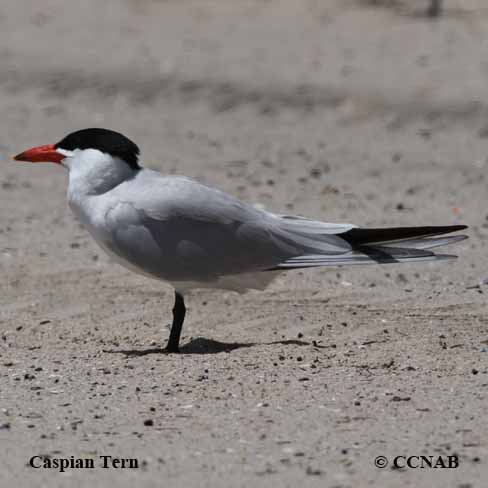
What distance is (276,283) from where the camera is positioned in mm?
7043

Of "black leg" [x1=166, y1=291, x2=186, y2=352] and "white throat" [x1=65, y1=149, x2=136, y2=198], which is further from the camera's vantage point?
"black leg" [x1=166, y1=291, x2=186, y2=352]

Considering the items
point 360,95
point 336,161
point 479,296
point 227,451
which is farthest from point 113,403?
point 360,95

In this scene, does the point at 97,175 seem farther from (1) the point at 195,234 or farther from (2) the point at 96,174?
(1) the point at 195,234

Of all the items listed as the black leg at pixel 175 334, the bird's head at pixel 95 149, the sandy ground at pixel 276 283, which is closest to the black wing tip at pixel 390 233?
the sandy ground at pixel 276 283

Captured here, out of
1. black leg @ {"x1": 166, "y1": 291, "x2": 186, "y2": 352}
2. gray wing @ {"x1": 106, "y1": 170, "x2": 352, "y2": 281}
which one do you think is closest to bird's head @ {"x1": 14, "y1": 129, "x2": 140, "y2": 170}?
gray wing @ {"x1": 106, "y1": 170, "x2": 352, "y2": 281}

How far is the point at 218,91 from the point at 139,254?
6.87 m

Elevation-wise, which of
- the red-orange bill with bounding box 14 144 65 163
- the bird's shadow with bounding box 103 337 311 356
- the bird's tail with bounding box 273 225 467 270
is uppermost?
the red-orange bill with bounding box 14 144 65 163

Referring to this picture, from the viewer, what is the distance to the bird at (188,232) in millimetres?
5602

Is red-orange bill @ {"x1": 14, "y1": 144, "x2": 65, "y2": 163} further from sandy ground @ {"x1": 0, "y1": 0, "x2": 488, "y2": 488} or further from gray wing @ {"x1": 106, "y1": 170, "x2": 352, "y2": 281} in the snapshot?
sandy ground @ {"x1": 0, "y1": 0, "x2": 488, "y2": 488}

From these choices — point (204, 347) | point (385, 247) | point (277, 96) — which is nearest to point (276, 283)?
point (204, 347)

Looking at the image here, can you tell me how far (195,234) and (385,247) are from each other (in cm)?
85

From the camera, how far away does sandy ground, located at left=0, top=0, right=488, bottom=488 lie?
441 cm

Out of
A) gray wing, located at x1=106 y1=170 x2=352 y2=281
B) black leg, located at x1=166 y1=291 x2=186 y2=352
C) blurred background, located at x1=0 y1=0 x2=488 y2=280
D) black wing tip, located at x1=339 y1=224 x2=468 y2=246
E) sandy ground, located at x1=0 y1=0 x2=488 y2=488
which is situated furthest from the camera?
blurred background, located at x1=0 y1=0 x2=488 y2=280

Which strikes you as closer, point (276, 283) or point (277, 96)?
point (276, 283)
